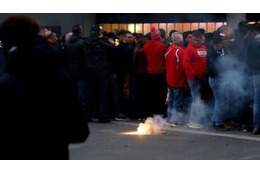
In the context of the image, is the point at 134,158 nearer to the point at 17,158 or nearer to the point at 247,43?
the point at 247,43

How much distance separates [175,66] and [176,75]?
0.17 m

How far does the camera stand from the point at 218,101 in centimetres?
1056

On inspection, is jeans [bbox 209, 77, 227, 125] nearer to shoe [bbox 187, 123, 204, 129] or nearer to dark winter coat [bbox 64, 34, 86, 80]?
shoe [bbox 187, 123, 204, 129]

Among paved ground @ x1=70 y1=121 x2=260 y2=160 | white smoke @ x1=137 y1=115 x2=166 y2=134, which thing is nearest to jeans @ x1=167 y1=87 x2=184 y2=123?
paved ground @ x1=70 y1=121 x2=260 y2=160

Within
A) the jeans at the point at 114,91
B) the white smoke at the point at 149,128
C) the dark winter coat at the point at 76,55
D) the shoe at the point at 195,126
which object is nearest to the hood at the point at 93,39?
the dark winter coat at the point at 76,55

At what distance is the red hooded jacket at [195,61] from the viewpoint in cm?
1042

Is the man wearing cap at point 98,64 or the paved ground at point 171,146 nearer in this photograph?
the paved ground at point 171,146

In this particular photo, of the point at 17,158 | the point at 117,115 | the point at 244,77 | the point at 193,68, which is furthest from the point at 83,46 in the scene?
the point at 17,158

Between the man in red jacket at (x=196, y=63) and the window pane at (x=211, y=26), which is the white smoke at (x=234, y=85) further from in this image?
the window pane at (x=211, y=26)

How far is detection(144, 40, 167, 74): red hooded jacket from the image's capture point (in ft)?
38.1

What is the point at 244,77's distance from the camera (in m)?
10.4

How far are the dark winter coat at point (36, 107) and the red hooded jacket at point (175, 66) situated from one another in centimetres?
739

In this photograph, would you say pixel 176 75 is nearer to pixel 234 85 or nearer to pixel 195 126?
pixel 195 126

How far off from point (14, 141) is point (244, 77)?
7287 mm
